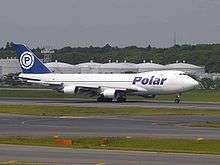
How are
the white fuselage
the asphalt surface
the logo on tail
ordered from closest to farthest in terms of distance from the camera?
1. the asphalt surface
2. the white fuselage
3. the logo on tail

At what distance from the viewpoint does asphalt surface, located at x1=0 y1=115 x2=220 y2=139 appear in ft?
117

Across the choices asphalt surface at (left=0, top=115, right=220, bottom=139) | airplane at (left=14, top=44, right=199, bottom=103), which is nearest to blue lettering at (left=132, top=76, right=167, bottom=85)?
airplane at (left=14, top=44, right=199, bottom=103)

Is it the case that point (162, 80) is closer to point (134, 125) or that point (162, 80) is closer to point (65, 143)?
point (134, 125)

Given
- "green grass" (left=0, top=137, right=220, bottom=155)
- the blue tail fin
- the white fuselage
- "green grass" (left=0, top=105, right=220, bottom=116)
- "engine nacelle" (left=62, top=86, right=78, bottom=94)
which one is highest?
the blue tail fin

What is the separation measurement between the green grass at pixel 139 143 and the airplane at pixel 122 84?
4388cm

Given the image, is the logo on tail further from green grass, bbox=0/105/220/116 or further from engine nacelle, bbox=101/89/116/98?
green grass, bbox=0/105/220/116

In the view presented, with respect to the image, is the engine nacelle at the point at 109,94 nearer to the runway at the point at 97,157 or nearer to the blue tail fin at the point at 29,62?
the blue tail fin at the point at 29,62

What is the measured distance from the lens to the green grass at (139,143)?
27828mm

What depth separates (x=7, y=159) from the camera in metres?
22.8

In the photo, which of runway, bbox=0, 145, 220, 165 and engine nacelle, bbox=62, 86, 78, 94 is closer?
runway, bbox=0, 145, 220, 165

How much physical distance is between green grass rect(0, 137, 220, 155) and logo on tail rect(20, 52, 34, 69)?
176 ft

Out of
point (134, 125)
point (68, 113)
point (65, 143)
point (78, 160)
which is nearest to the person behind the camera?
point (78, 160)

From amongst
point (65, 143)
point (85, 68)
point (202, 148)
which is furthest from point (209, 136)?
point (85, 68)

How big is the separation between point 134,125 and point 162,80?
34.5 m
